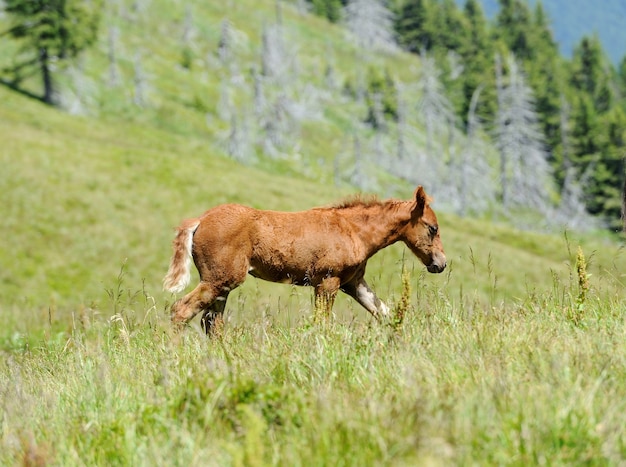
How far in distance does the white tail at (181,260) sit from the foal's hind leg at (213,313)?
0.47 metres

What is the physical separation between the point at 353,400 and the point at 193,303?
492 cm

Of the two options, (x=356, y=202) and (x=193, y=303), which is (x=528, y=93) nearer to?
(x=356, y=202)

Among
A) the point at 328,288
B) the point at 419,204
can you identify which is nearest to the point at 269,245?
the point at 328,288

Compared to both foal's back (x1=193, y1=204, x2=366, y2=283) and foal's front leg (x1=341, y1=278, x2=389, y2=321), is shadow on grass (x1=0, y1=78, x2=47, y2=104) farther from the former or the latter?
foal's front leg (x1=341, y1=278, x2=389, y2=321)

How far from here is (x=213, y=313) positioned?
8.58 meters

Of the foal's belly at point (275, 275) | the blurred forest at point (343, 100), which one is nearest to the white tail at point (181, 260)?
the foal's belly at point (275, 275)

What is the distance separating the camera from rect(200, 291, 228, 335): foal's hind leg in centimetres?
826

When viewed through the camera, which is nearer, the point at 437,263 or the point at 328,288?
the point at 328,288

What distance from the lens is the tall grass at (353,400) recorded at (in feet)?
9.89

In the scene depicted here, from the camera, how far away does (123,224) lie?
33.2 m

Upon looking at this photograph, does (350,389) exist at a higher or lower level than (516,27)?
lower

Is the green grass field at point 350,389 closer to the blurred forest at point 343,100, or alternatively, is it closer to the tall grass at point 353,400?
the tall grass at point 353,400

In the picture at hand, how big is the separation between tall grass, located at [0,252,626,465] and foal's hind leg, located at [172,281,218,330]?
2.39 meters

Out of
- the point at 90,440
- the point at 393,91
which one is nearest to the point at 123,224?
the point at 90,440
